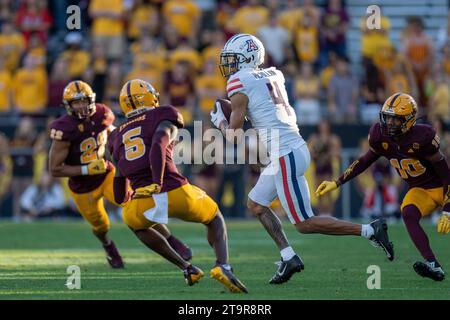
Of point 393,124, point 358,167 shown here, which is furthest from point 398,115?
point 358,167

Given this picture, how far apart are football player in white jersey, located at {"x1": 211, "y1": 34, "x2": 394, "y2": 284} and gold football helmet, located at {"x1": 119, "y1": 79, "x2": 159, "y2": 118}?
1.71ft

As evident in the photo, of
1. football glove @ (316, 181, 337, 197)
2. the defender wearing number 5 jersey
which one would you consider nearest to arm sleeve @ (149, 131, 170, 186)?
the defender wearing number 5 jersey

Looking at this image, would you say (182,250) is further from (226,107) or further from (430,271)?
(430,271)

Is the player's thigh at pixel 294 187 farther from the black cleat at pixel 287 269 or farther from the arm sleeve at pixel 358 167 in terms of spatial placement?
the arm sleeve at pixel 358 167

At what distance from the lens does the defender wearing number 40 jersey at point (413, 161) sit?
8.43 meters

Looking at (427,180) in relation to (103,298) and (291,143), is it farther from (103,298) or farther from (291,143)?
(103,298)

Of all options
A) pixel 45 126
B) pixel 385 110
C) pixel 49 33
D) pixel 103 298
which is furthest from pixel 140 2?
pixel 103 298

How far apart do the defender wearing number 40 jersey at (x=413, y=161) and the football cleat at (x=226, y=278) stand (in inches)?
60.1

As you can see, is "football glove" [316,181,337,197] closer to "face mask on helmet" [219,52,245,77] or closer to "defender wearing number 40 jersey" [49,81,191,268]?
"face mask on helmet" [219,52,245,77]

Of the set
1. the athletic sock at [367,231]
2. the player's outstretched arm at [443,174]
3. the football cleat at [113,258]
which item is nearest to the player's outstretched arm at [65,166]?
the football cleat at [113,258]

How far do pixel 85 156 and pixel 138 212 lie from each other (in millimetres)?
2298

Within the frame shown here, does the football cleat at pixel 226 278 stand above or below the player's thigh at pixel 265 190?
below

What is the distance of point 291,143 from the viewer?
27.0ft

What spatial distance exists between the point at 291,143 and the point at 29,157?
922 centimetres
